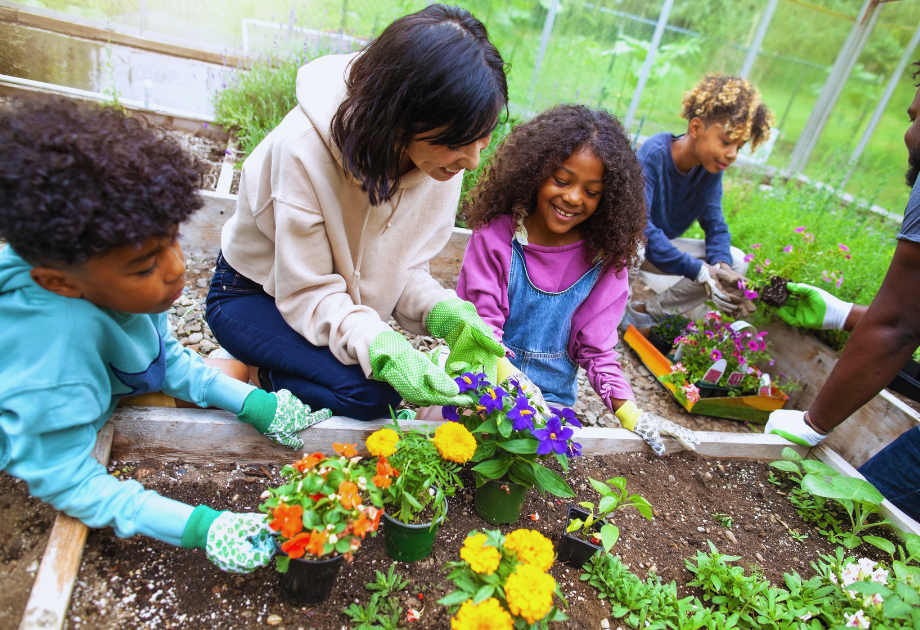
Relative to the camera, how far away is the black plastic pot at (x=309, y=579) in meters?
1.14

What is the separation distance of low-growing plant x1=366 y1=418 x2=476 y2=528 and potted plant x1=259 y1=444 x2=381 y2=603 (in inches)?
2.7

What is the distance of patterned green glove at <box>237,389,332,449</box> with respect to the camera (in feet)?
4.81

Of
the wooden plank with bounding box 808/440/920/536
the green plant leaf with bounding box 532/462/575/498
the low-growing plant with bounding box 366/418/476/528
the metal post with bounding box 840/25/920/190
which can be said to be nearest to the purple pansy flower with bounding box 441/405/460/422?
the low-growing plant with bounding box 366/418/476/528

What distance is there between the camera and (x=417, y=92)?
4.33 ft

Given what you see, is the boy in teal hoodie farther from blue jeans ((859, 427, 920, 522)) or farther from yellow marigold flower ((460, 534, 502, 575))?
blue jeans ((859, 427, 920, 522))

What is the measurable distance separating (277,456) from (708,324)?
2.21m

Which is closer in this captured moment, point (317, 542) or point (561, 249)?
point (317, 542)

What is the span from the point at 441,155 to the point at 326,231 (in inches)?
16.5

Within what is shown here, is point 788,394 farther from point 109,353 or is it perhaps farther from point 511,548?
point 109,353

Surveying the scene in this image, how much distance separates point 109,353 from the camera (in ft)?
3.94

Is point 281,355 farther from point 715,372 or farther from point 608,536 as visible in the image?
point 715,372

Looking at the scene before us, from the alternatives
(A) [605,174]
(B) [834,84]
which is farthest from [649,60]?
(A) [605,174]

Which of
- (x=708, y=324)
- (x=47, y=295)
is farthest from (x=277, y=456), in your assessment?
(x=708, y=324)

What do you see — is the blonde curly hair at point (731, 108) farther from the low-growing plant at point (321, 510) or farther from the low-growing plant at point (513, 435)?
the low-growing plant at point (321, 510)
